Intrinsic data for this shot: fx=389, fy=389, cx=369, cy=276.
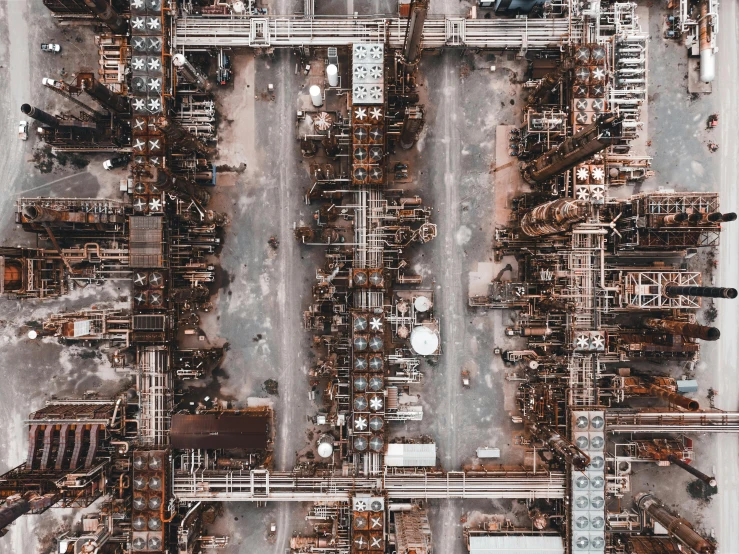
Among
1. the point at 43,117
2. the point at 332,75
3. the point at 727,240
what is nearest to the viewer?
the point at 43,117

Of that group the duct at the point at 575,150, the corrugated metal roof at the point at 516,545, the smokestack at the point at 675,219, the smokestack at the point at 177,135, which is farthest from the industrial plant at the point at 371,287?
the duct at the point at 575,150

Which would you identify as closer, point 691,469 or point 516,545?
point 691,469

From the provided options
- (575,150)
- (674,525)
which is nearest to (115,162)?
(575,150)

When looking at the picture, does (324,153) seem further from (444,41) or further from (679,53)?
(679,53)

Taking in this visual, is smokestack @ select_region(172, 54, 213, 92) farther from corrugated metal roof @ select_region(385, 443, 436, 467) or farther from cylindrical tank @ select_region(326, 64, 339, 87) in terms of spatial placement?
corrugated metal roof @ select_region(385, 443, 436, 467)

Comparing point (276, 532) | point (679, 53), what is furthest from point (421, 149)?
point (276, 532)

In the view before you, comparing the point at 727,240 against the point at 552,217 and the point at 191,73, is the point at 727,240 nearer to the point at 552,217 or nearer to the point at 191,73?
the point at 552,217
